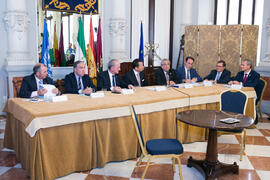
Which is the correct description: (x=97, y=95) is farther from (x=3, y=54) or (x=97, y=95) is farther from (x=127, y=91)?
(x=3, y=54)

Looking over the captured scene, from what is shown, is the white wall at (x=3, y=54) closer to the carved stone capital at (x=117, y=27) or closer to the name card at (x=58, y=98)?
the carved stone capital at (x=117, y=27)

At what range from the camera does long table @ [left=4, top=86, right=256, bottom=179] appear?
2834 mm

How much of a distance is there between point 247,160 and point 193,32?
418 cm

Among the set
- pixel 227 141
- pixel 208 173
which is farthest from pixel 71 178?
pixel 227 141

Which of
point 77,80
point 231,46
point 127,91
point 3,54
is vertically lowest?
point 127,91

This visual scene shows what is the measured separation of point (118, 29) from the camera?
6648mm

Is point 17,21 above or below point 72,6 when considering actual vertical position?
below

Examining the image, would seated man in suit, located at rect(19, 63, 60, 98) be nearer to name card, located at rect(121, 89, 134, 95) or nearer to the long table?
the long table

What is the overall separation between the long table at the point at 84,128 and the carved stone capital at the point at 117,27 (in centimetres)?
295

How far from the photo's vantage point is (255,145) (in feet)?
13.9

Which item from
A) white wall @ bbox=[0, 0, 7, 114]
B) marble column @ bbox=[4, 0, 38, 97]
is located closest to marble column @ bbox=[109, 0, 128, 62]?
marble column @ bbox=[4, 0, 38, 97]

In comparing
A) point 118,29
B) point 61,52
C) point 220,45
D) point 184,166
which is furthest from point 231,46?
point 184,166

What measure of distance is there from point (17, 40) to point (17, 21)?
0.35m

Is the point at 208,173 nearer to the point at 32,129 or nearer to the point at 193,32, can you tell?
the point at 32,129
